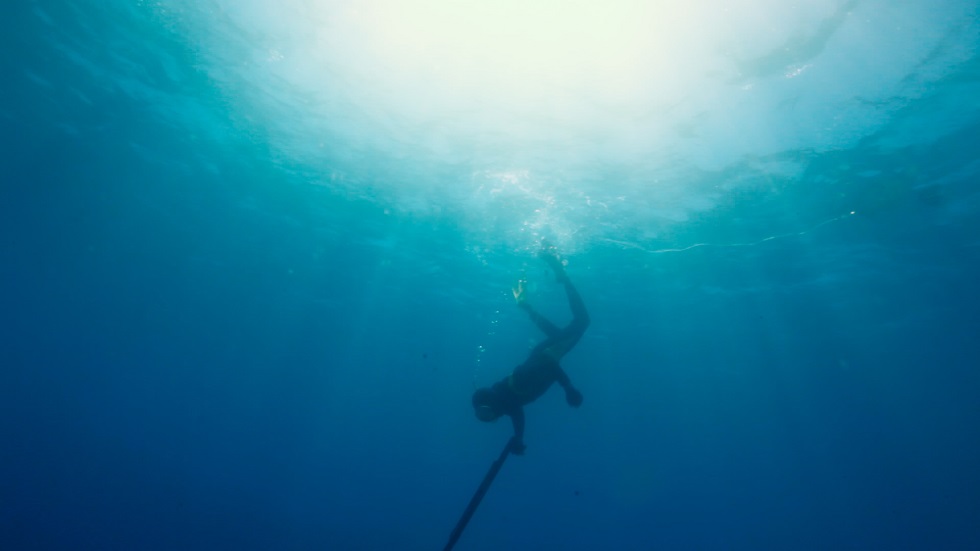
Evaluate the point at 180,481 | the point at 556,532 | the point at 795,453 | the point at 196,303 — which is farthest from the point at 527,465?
the point at 196,303

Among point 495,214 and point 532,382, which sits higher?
point 495,214

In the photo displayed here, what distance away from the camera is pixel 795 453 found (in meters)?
58.2

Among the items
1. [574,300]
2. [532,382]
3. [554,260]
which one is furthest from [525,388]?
[554,260]

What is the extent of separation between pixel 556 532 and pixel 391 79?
338 feet

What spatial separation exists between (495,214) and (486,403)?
12.0 meters

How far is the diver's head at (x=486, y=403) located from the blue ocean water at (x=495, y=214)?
742 cm

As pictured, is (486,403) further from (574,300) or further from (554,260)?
(554,260)

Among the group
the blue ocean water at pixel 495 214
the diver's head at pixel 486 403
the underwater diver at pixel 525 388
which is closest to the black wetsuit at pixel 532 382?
the underwater diver at pixel 525 388

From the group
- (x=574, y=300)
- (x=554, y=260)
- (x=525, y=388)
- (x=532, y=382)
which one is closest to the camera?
(x=525, y=388)

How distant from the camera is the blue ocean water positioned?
1089cm

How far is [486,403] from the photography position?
25.0 feet

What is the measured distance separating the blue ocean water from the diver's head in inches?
292

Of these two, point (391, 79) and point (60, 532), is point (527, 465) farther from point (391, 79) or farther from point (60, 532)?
point (391, 79)

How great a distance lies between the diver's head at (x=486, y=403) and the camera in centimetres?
729
